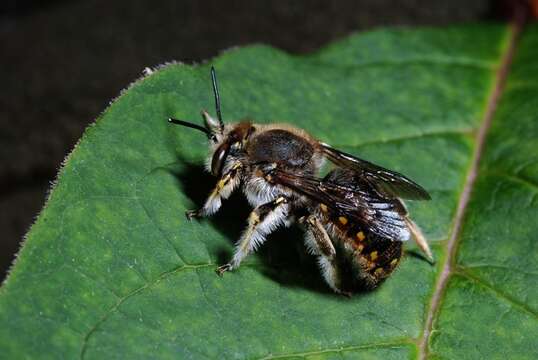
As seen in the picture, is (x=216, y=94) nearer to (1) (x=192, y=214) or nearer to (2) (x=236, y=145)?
(2) (x=236, y=145)

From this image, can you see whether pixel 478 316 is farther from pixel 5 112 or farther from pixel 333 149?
pixel 5 112

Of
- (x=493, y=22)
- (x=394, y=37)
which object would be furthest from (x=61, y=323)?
(x=493, y=22)

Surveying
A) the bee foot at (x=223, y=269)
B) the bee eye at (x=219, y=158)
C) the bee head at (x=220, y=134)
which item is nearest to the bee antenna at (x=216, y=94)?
the bee head at (x=220, y=134)

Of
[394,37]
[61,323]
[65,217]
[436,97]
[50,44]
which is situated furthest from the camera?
[50,44]

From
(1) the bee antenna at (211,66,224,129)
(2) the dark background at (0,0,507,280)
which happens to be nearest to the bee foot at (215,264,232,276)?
(1) the bee antenna at (211,66,224,129)

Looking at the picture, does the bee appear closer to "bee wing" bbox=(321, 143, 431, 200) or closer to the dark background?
"bee wing" bbox=(321, 143, 431, 200)

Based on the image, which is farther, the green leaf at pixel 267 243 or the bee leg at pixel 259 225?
the bee leg at pixel 259 225

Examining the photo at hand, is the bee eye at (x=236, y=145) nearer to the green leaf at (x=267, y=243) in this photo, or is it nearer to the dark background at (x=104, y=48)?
the green leaf at (x=267, y=243)
